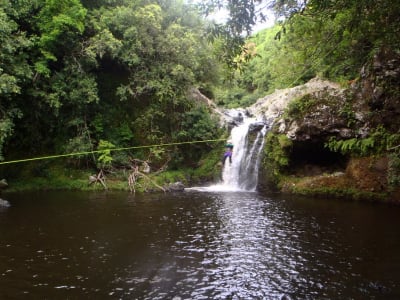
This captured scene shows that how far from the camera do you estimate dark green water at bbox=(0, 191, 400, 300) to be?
6.33m

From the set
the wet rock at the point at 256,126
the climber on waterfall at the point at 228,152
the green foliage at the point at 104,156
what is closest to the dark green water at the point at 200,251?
the green foliage at the point at 104,156

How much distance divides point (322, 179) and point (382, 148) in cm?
287

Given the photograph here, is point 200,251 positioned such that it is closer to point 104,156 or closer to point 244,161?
point 244,161

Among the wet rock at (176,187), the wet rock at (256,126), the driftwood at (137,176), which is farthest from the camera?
the wet rock at (256,126)

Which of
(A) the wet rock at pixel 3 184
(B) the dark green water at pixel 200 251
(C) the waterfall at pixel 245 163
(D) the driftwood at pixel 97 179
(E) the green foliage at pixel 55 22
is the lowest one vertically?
(B) the dark green water at pixel 200 251

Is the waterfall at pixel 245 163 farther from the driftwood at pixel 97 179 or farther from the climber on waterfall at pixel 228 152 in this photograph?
the driftwood at pixel 97 179

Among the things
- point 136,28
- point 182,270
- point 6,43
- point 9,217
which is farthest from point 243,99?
point 182,270

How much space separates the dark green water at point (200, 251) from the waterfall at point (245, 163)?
175 inches

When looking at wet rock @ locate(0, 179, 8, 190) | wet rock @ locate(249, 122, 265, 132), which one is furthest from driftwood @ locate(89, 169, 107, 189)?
wet rock @ locate(249, 122, 265, 132)

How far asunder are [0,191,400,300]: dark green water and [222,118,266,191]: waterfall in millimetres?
4435

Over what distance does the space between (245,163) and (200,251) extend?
417 inches

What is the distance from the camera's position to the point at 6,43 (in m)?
14.6

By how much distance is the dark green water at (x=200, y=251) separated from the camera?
6.33 metres

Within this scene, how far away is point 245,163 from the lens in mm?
18500
